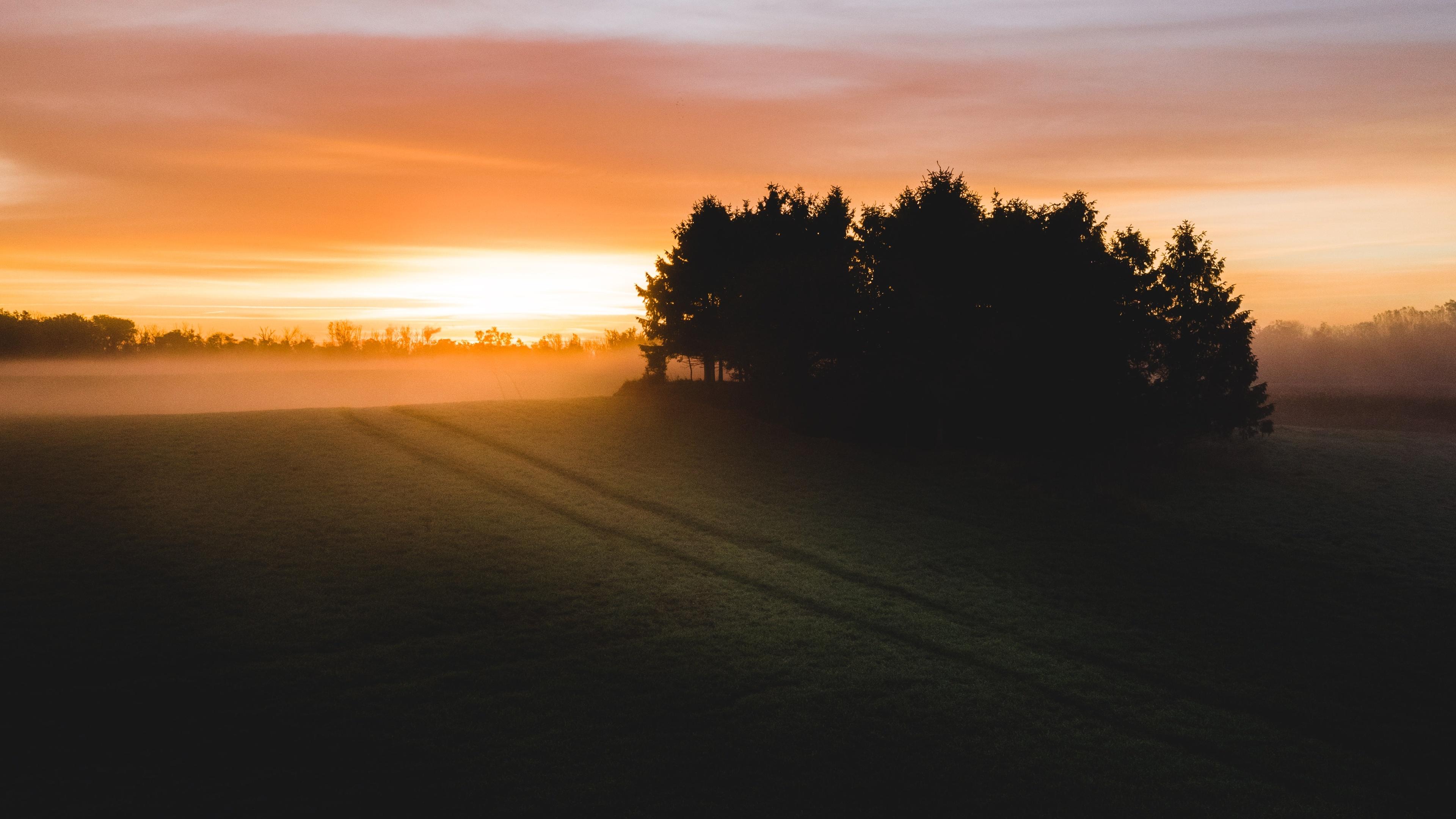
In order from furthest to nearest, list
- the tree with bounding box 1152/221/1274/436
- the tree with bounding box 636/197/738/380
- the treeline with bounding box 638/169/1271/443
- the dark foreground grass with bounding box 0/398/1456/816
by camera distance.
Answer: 1. the tree with bounding box 636/197/738/380
2. the tree with bounding box 1152/221/1274/436
3. the treeline with bounding box 638/169/1271/443
4. the dark foreground grass with bounding box 0/398/1456/816

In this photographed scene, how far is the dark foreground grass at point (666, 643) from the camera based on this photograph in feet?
37.0

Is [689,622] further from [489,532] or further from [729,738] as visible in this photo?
[489,532]

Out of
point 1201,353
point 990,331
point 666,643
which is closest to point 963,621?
point 666,643

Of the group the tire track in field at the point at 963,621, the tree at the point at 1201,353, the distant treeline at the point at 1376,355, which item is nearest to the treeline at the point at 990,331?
the tree at the point at 1201,353

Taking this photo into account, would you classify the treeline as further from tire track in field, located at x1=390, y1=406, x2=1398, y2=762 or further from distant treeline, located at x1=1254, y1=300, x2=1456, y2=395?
distant treeline, located at x1=1254, y1=300, x2=1456, y2=395

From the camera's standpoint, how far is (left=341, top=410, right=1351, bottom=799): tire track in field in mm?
12891

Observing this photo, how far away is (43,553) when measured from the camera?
60.4ft

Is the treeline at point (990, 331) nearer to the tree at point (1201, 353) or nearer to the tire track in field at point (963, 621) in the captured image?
the tree at point (1201, 353)

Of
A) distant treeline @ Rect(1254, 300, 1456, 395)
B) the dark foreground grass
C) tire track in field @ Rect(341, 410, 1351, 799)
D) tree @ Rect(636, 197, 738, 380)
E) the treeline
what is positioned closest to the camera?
the dark foreground grass

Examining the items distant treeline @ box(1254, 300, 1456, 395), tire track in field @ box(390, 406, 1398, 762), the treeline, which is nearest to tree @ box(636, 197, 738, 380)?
the treeline

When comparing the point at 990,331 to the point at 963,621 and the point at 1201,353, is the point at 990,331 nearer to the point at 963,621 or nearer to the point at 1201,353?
the point at 1201,353

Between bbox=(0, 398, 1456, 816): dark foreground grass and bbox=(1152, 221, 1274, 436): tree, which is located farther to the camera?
bbox=(1152, 221, 1274, 436): tree

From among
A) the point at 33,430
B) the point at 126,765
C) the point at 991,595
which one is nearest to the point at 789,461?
the point at 991,595

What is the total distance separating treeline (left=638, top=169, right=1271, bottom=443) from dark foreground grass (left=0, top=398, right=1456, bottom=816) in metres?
9.63
